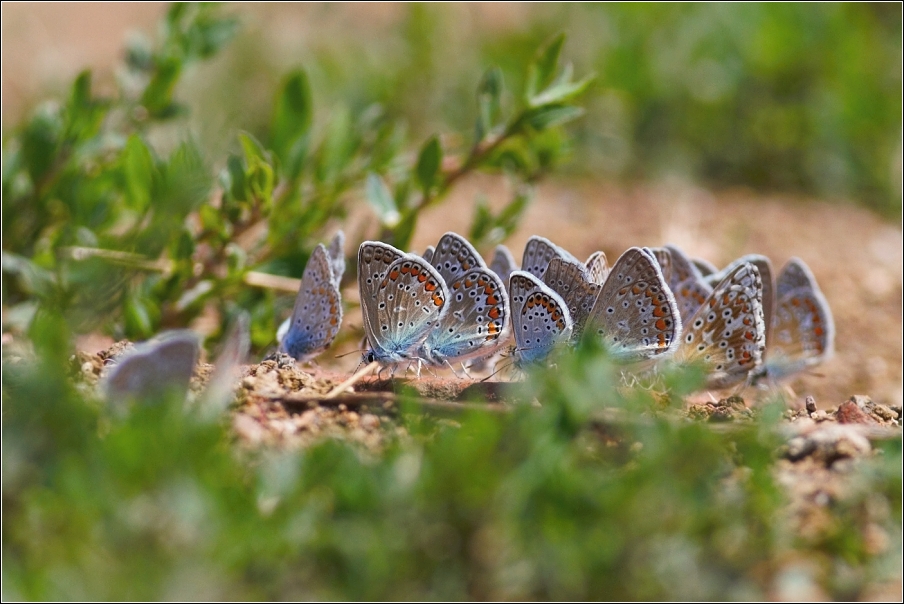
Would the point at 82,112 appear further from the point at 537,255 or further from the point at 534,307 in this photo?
the point at 534,307

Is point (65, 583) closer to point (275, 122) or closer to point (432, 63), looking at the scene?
point (275, 122)

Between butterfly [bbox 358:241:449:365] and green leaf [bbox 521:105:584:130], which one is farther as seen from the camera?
green leaf [bbox 521:105:584:130]

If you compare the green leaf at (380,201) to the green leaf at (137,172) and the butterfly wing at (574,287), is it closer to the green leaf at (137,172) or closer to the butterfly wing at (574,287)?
the green leaf at (137,172)

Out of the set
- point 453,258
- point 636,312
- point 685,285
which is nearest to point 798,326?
point 685,285

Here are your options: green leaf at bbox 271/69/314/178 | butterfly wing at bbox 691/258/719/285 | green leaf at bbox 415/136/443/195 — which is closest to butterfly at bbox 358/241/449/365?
green leaf at bbox 415/136/443/195

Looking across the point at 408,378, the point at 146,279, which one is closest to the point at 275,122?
the point at 146,279

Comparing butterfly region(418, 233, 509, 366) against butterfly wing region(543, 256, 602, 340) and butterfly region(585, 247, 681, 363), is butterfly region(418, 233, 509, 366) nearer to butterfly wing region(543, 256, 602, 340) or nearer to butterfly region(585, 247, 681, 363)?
butterfly wing region(543, 256, 602, 340)

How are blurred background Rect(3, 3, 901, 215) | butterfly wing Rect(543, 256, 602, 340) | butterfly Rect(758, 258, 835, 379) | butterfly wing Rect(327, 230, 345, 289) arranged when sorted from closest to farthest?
butterfly wing Rect(543, 256, 602, 340)
butterfly wing Rect(327, 230, 345, 289)
butterfly Rect(758, 258, 835, 379)
blurred background Rect(3, 3, 901, 215)
